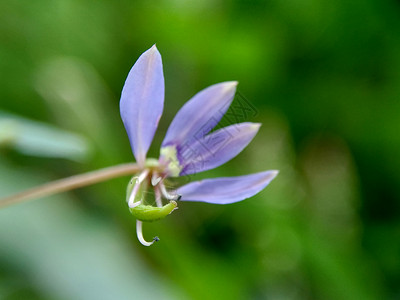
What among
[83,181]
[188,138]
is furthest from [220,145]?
[83,181]

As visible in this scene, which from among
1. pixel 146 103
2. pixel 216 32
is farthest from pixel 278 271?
pixel 146 103

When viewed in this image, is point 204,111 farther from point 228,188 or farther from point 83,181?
point 83,181

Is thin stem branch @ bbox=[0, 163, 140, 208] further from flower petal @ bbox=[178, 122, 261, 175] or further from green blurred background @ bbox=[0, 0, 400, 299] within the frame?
green blurred background @ bbox=[0, 0, 400, 299]

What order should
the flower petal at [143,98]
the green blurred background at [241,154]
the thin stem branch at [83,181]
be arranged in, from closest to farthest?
1. the flower petal at [143,98]
2. the thin stem branch at [83,181]
3. the green blurred background at [241,154]

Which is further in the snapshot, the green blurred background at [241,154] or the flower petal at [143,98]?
the green blurred background at [241,154]

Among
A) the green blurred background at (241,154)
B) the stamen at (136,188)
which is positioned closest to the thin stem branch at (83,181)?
the stamen at (136,188)

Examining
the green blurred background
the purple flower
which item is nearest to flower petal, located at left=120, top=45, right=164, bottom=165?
the purple flower

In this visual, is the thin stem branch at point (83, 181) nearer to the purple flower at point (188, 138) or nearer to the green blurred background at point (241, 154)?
the purple flower at point (188, 138)
